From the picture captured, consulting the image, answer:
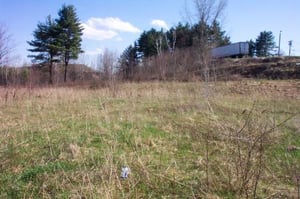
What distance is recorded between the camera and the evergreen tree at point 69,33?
36.6m

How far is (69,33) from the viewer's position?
37.1m

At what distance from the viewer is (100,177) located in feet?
11.3

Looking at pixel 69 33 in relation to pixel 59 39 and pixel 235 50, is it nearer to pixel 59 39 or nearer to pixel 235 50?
pixel 59 39

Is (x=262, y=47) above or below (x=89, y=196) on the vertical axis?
above

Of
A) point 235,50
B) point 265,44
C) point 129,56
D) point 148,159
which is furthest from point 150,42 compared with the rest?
point 148,159

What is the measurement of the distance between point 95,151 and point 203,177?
178 cm

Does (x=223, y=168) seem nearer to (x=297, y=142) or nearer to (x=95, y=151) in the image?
(x=95, y=151)

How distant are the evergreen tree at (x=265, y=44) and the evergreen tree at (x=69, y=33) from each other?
30.7 metres

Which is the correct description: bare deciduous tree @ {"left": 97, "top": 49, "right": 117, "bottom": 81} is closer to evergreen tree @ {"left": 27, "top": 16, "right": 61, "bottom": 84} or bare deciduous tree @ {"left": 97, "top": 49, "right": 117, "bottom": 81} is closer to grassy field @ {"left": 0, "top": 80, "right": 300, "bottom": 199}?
evergreen tree @ {"left": 27, "top": 16, "right": 61, "bottom": 84}

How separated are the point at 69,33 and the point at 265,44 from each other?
1296 inches

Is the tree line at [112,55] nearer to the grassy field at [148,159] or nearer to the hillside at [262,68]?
the hillside at [262,68]

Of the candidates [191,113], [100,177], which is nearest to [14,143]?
[100,177]

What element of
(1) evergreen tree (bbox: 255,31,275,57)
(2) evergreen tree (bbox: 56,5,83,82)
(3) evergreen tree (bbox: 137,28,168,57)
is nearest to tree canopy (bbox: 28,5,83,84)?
(2) evergreen tree (bbox: 56,5,83,82)

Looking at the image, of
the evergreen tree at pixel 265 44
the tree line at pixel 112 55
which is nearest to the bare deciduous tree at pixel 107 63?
the tree line at pixel 112 55
